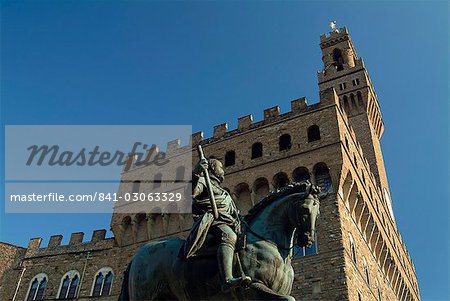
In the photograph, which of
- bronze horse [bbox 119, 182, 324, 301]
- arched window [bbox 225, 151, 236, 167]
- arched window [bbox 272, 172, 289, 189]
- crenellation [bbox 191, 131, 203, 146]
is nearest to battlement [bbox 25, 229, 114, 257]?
crenellation [bbox 191, 131, 203, 146]

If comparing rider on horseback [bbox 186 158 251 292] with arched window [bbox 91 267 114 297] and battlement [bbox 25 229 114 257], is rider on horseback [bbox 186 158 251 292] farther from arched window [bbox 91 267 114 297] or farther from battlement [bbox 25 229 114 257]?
battlement [bbox 25 229 114 257]

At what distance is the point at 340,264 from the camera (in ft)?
59.2

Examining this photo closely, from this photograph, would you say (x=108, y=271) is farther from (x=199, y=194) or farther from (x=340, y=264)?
(x=199, y=194)

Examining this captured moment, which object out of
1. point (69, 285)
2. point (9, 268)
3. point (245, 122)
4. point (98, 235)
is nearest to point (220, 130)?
point (245, 122)

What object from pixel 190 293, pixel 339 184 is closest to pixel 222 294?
pixel 190 293

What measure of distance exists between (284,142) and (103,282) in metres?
11.9

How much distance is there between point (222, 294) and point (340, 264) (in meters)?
12.8

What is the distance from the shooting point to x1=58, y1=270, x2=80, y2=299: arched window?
997 inches

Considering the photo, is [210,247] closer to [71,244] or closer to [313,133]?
[313,133]

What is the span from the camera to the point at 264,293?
5762mm

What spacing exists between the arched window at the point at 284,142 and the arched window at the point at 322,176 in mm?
2174

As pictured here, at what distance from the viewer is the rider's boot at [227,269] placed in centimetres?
575

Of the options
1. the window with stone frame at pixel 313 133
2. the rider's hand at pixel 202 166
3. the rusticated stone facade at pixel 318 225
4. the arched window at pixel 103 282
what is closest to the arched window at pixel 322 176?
the rusticated stone facade at pixel 318 225

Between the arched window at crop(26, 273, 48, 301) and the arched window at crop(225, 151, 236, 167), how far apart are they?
12319mm
